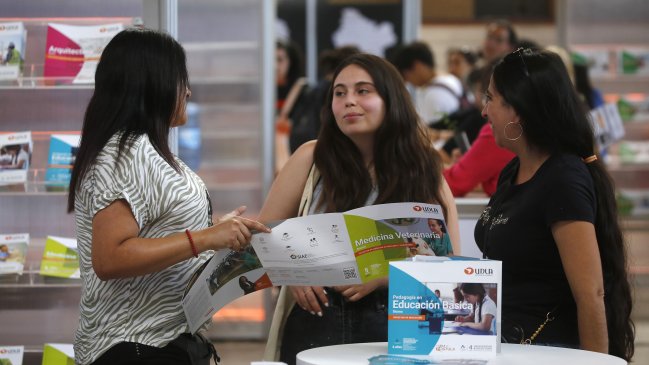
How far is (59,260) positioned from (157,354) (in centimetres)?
141

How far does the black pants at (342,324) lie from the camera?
3.35 metres

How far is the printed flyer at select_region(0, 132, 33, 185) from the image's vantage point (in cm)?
412

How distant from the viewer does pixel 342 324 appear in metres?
3.38

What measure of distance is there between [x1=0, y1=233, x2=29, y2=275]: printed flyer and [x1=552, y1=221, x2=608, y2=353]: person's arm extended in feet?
7.12

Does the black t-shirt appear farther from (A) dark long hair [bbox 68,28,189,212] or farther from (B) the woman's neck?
(A) dark long hair [bbox 68,28,189,212]

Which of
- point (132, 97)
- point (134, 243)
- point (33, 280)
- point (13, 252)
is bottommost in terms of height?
point (33, 280)

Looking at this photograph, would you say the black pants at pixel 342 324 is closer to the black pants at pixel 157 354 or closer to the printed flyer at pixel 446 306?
the black pants at pixel 157 354

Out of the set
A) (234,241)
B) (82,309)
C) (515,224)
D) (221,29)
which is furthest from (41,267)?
(221,29)

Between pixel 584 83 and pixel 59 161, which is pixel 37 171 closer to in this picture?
pixel 59 161

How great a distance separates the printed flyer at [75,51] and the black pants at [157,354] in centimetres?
155

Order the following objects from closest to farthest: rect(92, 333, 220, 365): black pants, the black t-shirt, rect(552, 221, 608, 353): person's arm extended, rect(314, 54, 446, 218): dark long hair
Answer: rect(92, 333, 220, 365): black pants < rect(552, 221, 608, 353): person's arm extended < the black t-shirt < rect(314, 54, 446, 218): dark long hair

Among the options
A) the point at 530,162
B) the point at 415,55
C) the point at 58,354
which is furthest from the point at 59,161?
the point at 415,55

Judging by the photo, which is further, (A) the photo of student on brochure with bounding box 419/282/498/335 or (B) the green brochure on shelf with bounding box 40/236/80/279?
(B) the green brochure on shelf with bounding box 40/236/80/279

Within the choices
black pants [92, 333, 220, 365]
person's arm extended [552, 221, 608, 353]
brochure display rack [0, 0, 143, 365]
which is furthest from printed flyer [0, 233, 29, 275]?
person's arm extended [552, 221, 608, 353]
